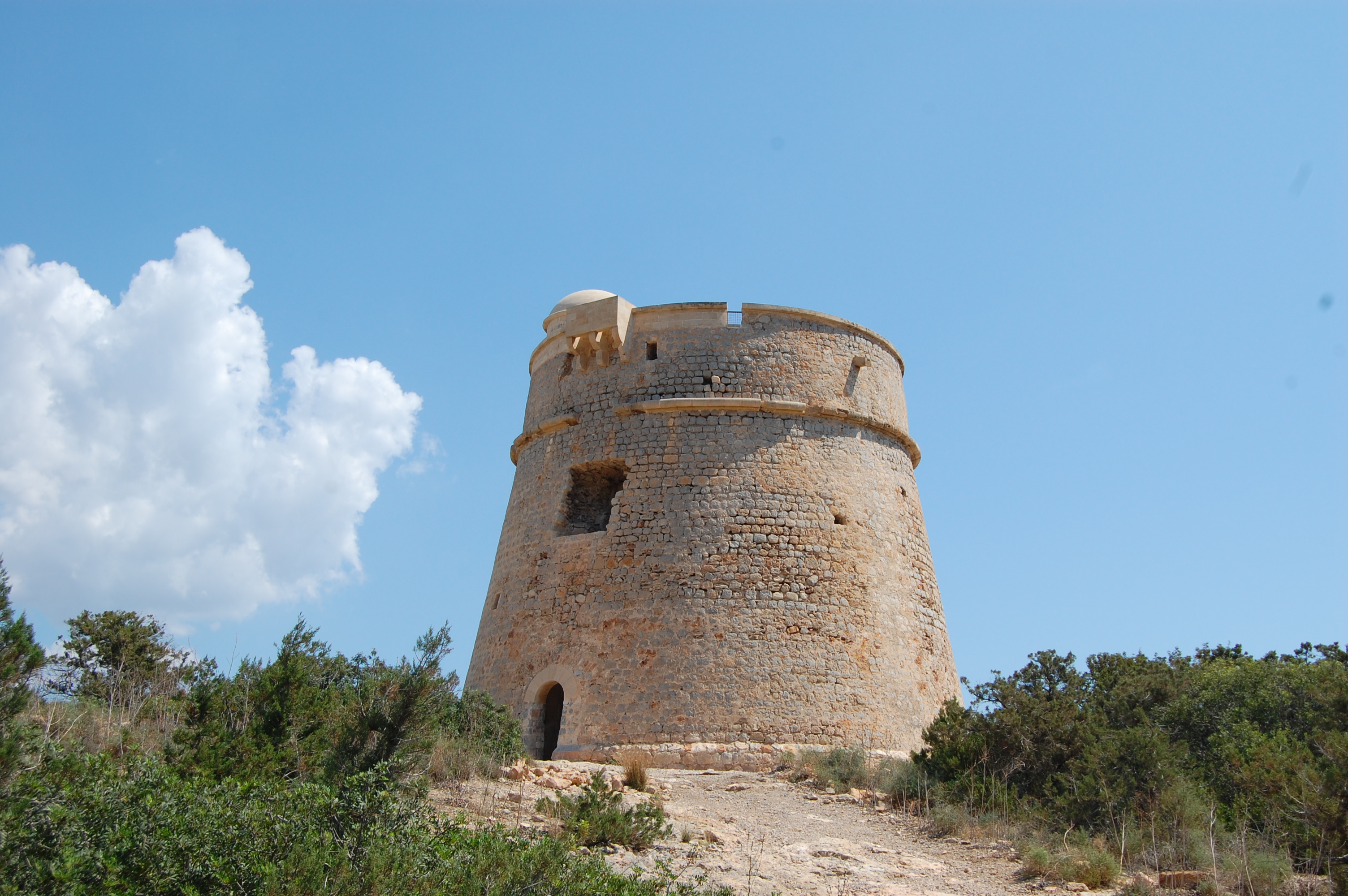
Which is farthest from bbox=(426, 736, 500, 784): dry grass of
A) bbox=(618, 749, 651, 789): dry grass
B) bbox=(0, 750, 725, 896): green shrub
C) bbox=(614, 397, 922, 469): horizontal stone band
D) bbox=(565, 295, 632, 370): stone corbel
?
bbox=(565, 295, 632, 370): stone corbel

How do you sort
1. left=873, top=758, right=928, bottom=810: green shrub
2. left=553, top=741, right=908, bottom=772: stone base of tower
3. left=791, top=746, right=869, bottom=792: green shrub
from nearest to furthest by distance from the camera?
left=873, top=758, right=928, bottom=810: green shrub
left=791, top=746, right=869, bottom=792: green shrub
left=553, top=741, right=908, bottom=772: stone base of tower

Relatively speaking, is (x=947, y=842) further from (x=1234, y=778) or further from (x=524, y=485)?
(x=524, y=485)

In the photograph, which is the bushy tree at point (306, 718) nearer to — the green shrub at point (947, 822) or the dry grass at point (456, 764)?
the dry grass at point (456, 764)

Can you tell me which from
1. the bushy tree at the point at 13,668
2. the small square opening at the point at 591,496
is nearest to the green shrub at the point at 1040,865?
the bushy tree at the point at 13,668

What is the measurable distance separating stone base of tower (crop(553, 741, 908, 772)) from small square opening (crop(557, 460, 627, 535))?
316 centimetres

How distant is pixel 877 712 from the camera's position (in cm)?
1198

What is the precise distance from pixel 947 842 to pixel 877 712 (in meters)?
3.91

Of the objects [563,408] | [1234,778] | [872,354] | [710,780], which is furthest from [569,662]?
[1234,778]

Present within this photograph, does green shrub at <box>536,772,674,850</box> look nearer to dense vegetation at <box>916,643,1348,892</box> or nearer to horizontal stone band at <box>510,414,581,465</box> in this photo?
dense vegetation at <box>916,643,1348,892</box>

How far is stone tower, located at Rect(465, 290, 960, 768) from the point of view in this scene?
11.7m

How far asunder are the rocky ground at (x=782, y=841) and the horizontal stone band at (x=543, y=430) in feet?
16.9

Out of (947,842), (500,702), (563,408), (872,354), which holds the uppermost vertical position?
(872,354)

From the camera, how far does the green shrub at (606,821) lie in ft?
21.9

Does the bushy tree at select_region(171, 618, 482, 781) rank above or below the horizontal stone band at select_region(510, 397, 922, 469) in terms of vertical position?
below
